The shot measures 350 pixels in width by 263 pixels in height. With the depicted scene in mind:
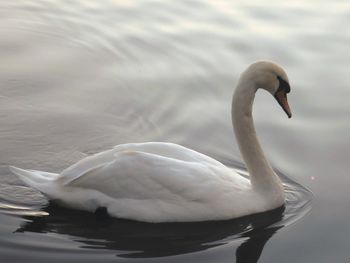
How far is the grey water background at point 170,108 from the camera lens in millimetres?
6797

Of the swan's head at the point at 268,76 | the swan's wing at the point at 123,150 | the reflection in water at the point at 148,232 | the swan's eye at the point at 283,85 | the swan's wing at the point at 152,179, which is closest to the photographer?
the reflection in water at the point at 148,232

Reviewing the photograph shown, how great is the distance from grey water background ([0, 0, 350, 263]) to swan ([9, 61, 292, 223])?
12 cm

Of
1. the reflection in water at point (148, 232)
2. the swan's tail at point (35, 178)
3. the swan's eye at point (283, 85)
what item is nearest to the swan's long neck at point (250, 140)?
the swan's eye at point (283, 85)

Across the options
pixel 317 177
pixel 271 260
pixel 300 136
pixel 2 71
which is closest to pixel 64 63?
pixel 2 71

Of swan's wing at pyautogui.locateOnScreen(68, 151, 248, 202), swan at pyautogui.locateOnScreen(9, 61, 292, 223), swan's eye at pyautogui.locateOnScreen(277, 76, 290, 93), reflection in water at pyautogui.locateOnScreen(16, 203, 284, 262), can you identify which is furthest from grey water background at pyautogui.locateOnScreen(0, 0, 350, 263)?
swan's eye at pyautogui.locateOnScreen(277, 76, 290, 93)

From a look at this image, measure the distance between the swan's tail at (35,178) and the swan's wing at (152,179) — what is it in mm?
229

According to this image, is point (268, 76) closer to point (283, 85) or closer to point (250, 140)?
point (283, 85)

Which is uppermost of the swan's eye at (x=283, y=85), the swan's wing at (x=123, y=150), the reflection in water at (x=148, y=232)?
the swan's eye at (x=283, y=85)

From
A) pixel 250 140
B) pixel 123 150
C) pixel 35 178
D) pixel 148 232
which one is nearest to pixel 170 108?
pixel 250 140

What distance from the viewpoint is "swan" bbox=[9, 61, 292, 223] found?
6.96 metres

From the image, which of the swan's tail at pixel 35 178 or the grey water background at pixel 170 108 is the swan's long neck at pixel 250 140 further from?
the swan's tail at pixel 35 178

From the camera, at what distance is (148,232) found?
270 inches

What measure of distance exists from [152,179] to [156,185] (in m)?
0.06

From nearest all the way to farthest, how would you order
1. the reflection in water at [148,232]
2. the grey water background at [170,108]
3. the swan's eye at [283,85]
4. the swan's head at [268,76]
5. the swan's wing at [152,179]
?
the reflection in water at [148,232] → the grey water background at [170,108] → the swan's wing at [152,179] → the swan's head at [268,76] → the swan's eye at [283,85]
